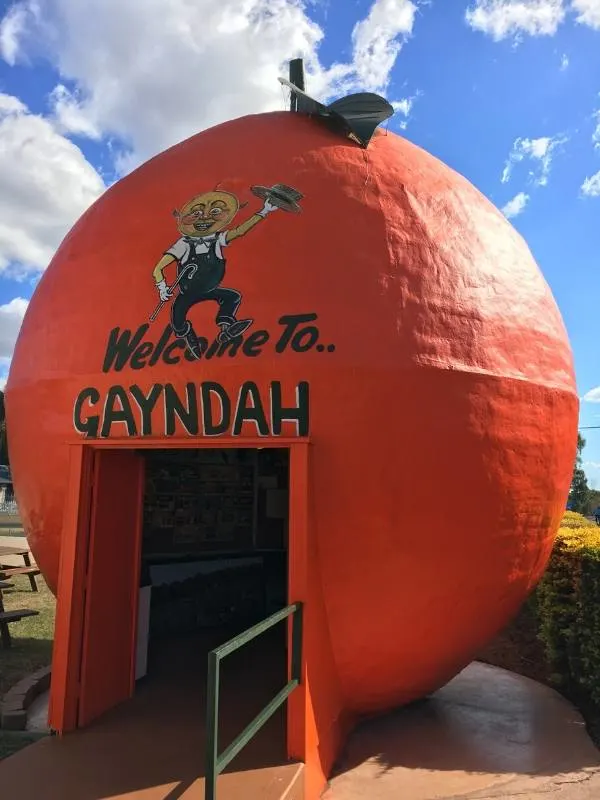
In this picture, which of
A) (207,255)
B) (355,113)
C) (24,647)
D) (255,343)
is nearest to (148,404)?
(255,343)

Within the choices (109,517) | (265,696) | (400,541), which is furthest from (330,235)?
(265,696)

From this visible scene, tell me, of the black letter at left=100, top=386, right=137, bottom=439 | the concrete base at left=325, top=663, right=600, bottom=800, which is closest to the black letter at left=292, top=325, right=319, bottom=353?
the black letter at left=100, top=386, right=137, bottom=439

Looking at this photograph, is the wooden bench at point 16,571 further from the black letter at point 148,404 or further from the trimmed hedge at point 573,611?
the trimmed hedge at point 573,611

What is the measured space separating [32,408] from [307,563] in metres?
2.78

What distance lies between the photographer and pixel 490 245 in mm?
5539

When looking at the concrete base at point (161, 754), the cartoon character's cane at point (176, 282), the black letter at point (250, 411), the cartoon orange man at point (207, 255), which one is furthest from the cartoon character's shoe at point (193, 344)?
Answer: the concrete base at point (161, 754)

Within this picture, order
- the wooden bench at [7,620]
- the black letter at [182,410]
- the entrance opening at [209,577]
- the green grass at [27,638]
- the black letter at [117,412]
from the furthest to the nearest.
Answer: the wooden bench at [7,620] → the green grass at [27,638] → the entrance opening at [209,577] → the black letter at [117,412] → the black letter at [182,410]

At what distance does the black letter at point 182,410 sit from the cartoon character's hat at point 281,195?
A: 5.35 ft

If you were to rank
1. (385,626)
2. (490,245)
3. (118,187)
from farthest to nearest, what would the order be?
(118,187) < (490,245) < (385,626)

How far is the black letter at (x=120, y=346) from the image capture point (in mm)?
4773

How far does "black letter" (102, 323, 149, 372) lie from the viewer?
188 inches

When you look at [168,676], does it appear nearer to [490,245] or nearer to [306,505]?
[306,505]

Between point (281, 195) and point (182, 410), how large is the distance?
1916 mm

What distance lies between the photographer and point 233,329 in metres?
4.55
